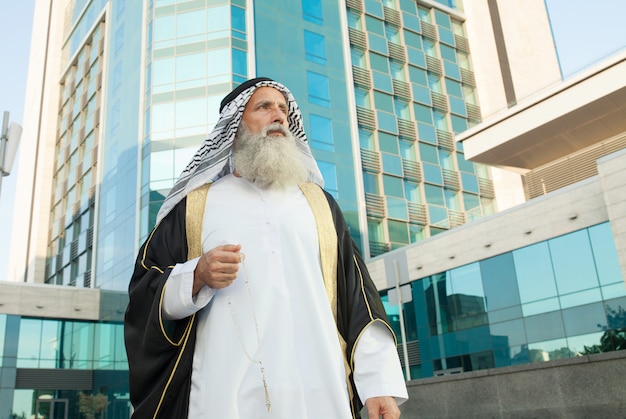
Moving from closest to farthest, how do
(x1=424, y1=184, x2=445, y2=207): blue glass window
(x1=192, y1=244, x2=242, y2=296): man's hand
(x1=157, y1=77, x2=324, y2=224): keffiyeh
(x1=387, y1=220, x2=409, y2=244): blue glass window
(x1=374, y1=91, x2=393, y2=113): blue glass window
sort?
(x1=192, y1=244, x2=242, y2=296): man's hand, (x1=157, y1=77, x2=324, y2=224): keffiyeh, (x1=387, y1=220, x2=409, y2=244): blue glass window, (x1=424, y1=184, x2=445, y2=207): blue glass window, (x1=374, y1=91, x2=393, y2=113): blue glass window

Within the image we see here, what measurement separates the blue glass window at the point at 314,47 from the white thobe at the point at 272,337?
27966 millimetres

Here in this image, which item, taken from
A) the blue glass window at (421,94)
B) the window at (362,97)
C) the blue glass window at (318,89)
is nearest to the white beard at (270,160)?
the blue glass window at (318,89)

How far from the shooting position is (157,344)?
2285 millimetres

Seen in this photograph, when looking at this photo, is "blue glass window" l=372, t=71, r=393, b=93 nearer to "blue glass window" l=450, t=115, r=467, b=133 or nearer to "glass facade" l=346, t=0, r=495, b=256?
"glass facade" l=346, t=0, r=495, b=256

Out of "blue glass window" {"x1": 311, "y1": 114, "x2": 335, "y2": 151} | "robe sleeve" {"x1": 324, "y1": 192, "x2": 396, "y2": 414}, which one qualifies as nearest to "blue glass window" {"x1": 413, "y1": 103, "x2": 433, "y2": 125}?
"blue glass window" {"x1": 311, "y1": 114, "x2": 335, "y2": 151}

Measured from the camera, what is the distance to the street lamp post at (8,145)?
998cm

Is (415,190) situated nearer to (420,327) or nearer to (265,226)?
(420,327)

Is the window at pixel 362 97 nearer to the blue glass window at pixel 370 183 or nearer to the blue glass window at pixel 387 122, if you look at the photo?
the blue glass window at pixel 387 122

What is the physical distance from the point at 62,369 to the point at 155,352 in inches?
1165

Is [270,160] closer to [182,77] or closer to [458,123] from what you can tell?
[182,77]

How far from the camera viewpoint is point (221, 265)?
2150 millimetres

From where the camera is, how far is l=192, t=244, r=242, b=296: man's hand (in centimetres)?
215

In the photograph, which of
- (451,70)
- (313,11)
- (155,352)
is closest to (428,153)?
(451,70)

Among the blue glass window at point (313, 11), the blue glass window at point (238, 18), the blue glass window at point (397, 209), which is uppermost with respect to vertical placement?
the blue glass window at point (313, 11)
